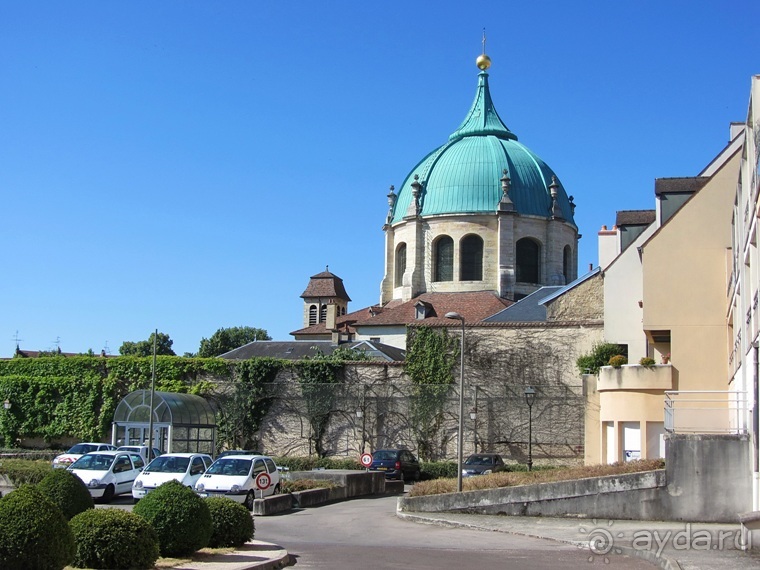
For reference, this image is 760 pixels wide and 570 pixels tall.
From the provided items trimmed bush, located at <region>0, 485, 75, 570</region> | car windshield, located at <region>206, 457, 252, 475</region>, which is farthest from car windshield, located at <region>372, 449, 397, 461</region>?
trimmed bush, located at <region>0, 485, 75, 570</region>

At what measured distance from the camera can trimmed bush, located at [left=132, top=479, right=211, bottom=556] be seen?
14688mm

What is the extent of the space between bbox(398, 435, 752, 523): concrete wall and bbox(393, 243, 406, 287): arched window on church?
48.4m

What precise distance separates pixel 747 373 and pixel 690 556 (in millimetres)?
5303

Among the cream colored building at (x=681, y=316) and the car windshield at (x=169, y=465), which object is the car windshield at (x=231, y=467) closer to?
the car windshield at (x=169, y=465)

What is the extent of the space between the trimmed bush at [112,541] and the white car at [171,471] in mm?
13123

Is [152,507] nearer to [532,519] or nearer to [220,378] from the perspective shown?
[532,519]

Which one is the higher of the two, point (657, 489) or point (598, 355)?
point (598, 355)

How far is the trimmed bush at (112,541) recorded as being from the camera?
42.4ft

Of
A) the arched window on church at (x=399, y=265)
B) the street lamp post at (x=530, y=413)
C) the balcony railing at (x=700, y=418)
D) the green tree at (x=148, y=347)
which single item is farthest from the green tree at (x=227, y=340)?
the balcony railing at (x=700, y=418)

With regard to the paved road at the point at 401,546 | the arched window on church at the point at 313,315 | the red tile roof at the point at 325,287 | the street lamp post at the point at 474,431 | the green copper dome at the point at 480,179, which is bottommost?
the paved road at the point at 401,546

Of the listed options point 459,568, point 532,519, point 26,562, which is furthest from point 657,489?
point 26,562

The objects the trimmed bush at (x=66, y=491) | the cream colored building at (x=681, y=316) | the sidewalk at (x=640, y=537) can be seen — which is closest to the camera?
the sidewalk at (x=640, y=537)

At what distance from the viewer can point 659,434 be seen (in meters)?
29.5

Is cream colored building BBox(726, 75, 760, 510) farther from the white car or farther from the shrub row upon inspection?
the white car
